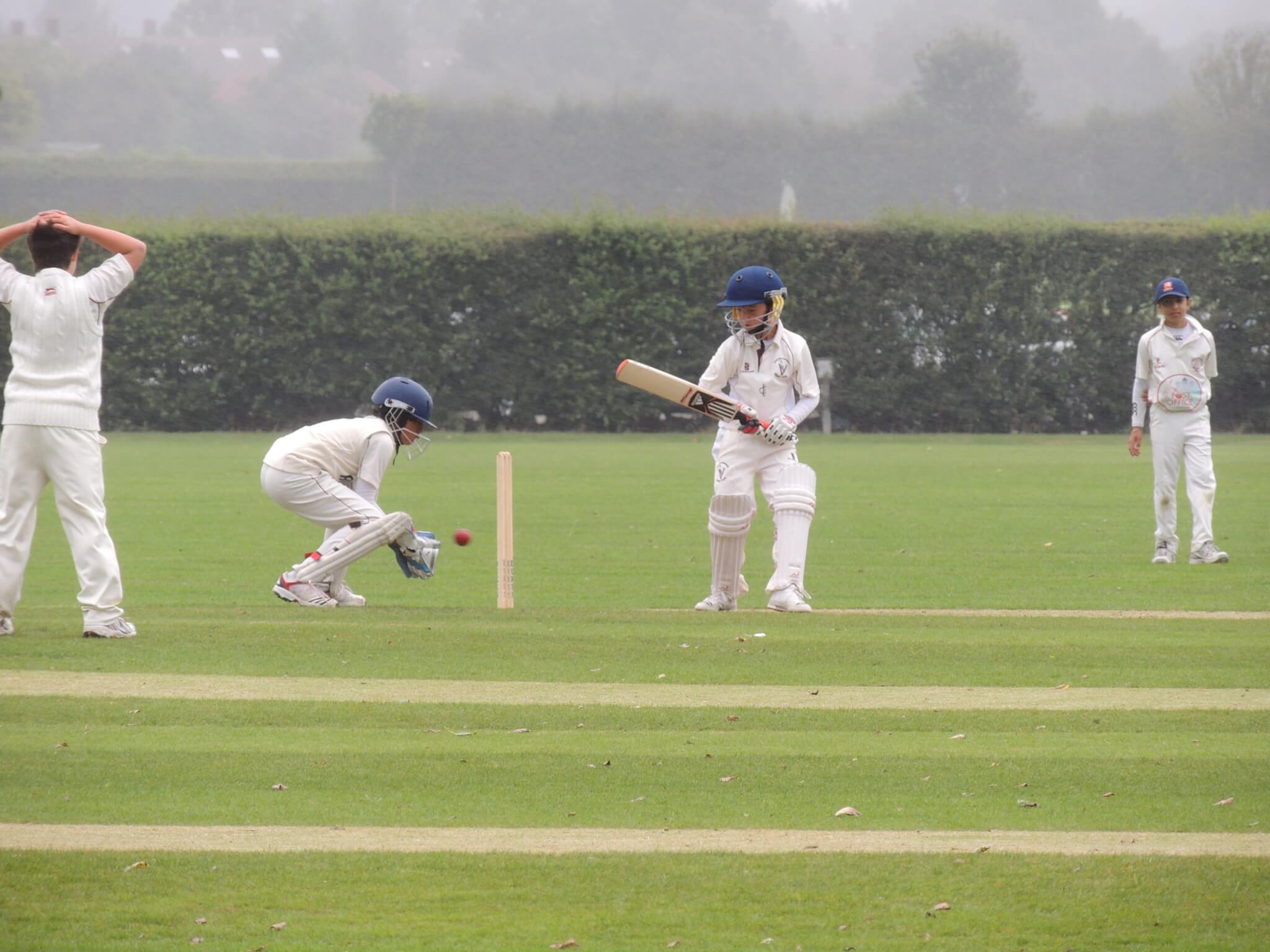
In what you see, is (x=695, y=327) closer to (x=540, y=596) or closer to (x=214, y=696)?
(x=540, y=596)

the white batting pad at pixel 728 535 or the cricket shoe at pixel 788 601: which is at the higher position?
the white batting pad at pixel 728 535

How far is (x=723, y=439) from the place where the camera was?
32.7ft

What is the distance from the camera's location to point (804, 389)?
9922 millimetres

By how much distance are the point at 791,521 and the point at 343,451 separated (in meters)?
2.48

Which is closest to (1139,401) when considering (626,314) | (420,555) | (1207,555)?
(1207,555)

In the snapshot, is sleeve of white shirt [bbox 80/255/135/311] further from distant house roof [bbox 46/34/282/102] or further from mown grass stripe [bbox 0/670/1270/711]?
distant house roof [bbox 46/34/282/102]

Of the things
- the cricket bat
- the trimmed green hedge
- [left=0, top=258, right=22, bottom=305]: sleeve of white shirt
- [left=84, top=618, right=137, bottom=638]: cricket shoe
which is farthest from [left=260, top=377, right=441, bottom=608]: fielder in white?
the trimmed green hedge

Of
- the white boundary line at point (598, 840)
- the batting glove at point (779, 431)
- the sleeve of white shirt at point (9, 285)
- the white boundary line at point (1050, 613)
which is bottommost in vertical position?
the white boundary line at point (598, 840)

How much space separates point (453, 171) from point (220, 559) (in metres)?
64.2

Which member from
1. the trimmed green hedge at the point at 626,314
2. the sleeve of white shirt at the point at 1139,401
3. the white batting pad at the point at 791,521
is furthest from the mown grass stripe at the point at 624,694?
the trimmed green hedge at the point at 626,314

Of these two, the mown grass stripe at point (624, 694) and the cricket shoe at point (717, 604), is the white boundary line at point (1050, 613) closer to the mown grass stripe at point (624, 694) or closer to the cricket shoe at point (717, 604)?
the cricket shoe at point (717, 604)

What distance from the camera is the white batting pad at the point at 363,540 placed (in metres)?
9.51

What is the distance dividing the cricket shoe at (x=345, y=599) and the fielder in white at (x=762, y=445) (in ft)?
6.37

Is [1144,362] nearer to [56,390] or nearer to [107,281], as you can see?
[107,281]
